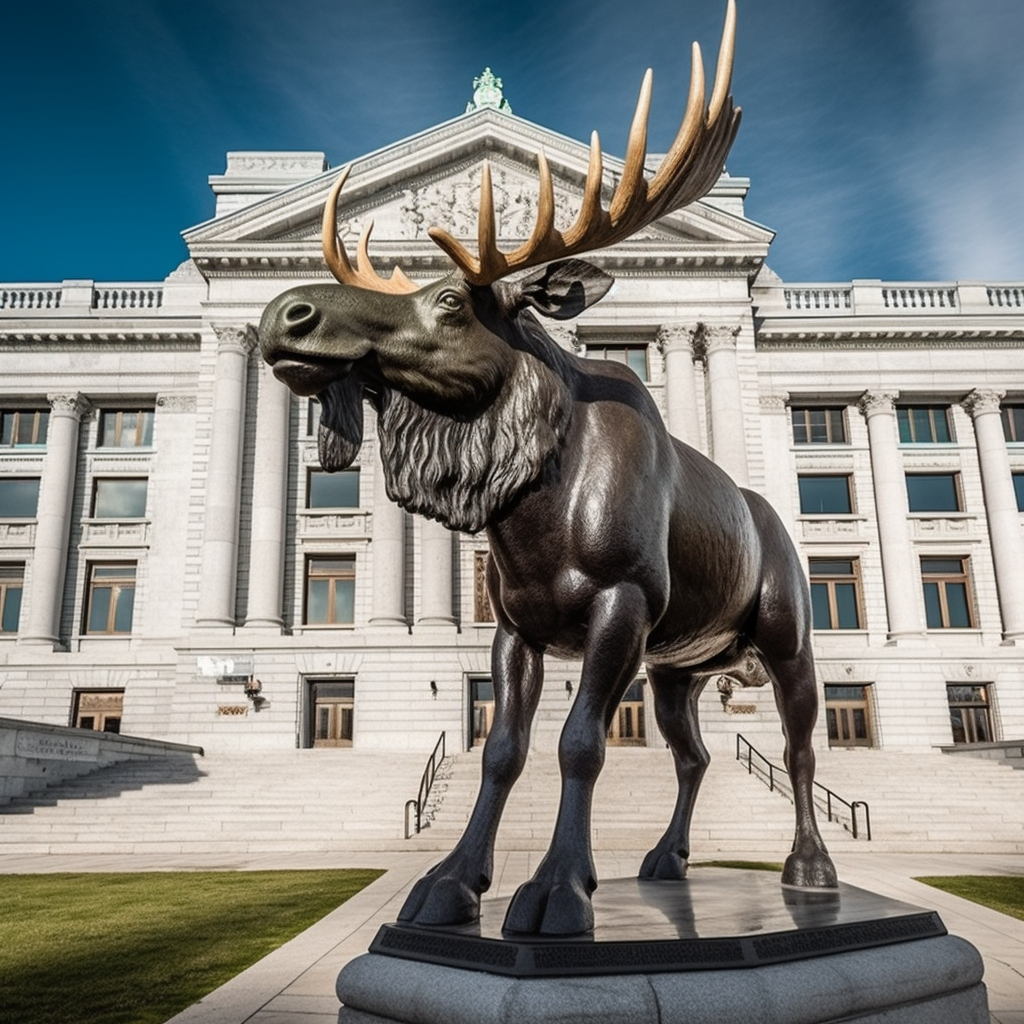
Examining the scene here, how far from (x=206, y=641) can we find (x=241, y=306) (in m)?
12.9

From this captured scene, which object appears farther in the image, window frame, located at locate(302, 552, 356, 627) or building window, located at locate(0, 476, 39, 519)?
building window, located at locate(0, 476, 39, 519)

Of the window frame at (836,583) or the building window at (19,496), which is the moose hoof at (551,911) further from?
the building window at (19,496)

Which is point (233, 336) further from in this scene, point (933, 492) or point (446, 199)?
point (933, 492)

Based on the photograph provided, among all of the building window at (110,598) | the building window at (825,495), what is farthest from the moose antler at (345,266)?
the building window at (825,495)

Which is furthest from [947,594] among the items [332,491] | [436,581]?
[332,491]

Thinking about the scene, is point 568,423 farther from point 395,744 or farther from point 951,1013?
point 395,744

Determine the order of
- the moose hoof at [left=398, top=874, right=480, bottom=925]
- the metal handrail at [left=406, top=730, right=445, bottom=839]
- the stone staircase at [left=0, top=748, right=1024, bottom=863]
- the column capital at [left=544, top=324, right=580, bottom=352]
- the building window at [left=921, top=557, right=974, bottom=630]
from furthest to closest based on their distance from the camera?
the building window at [left=921, top=557, right=974, bottom=630]
the column capital at [left=544, top=324, right=580, bottom=352]
the metal handrail at [left=406, top=730, right=445, bottom=839]
the stone staircase at [left=0, top=748, right=1024, bottom=863]
the moose hoof at [left=398, top=874, right=480, bottom=925]

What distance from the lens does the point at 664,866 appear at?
477 cm

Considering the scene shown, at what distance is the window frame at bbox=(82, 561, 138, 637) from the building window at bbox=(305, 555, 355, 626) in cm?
726

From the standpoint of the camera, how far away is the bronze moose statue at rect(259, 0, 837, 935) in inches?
137

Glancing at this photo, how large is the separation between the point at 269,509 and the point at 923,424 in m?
26.7

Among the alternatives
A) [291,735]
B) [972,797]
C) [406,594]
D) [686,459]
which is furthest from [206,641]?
[686,459]

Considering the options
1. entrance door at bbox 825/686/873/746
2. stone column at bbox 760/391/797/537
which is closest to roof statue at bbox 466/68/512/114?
stone column at bbox 760/391/797/537

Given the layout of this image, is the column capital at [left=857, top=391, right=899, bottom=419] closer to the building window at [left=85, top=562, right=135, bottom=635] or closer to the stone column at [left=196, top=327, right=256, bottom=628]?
the stone column at [left=196, top=327, right=256, bottom=628]
